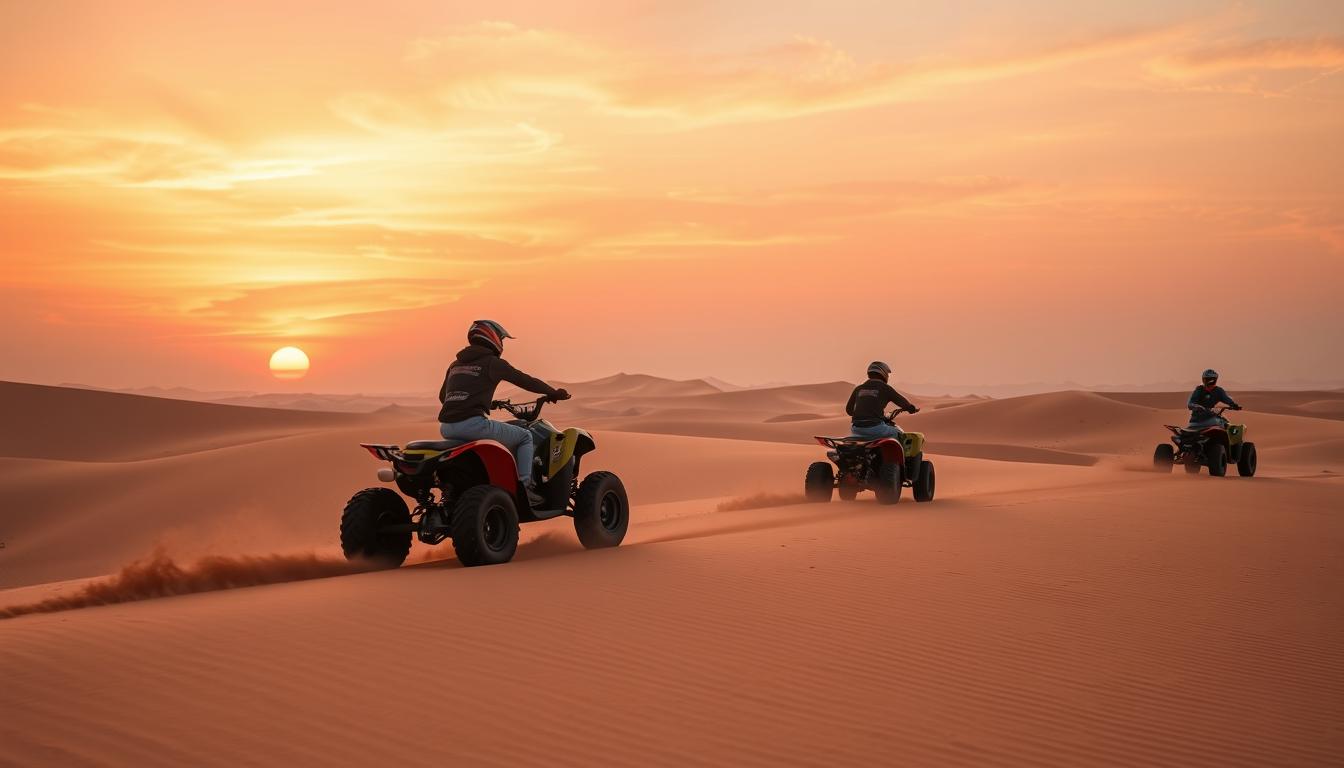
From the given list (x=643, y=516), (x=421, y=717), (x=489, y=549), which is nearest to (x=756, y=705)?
(x=421, y=717)

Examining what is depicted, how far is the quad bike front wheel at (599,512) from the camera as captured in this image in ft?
32.6

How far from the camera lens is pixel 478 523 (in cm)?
843

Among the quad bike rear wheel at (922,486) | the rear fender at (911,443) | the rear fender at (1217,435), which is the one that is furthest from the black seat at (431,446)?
the rear fender at (1217,435)

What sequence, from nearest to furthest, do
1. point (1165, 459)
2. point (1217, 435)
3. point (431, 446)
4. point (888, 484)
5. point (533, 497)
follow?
point (431, 446)
point (533, 497)
point (888, 484)
point (1217, 435)
point (1165, 459)

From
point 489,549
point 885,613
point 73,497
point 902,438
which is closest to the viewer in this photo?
point 885,613

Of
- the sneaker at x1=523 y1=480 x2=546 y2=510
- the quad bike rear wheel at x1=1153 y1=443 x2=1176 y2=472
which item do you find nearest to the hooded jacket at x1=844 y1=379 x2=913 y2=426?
the sneaker at x1=523 y1=480 x2=546 y2=510

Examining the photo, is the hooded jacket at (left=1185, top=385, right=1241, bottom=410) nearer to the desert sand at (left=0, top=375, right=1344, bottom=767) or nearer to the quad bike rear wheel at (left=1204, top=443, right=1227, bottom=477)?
the quad bike rear wheel at (left=1204, top=443, right=1227, bottom=477)

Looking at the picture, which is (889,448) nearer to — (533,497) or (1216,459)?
(533,497)

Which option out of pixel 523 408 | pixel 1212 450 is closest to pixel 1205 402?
pixel 1212 450

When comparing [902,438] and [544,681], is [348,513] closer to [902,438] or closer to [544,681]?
[544,681]

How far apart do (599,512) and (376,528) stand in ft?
6.85

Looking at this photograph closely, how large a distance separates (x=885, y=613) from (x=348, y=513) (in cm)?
446

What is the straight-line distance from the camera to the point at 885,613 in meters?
7.43

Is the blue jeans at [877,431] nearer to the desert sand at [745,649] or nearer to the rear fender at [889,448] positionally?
the rear fender at [889,448]
